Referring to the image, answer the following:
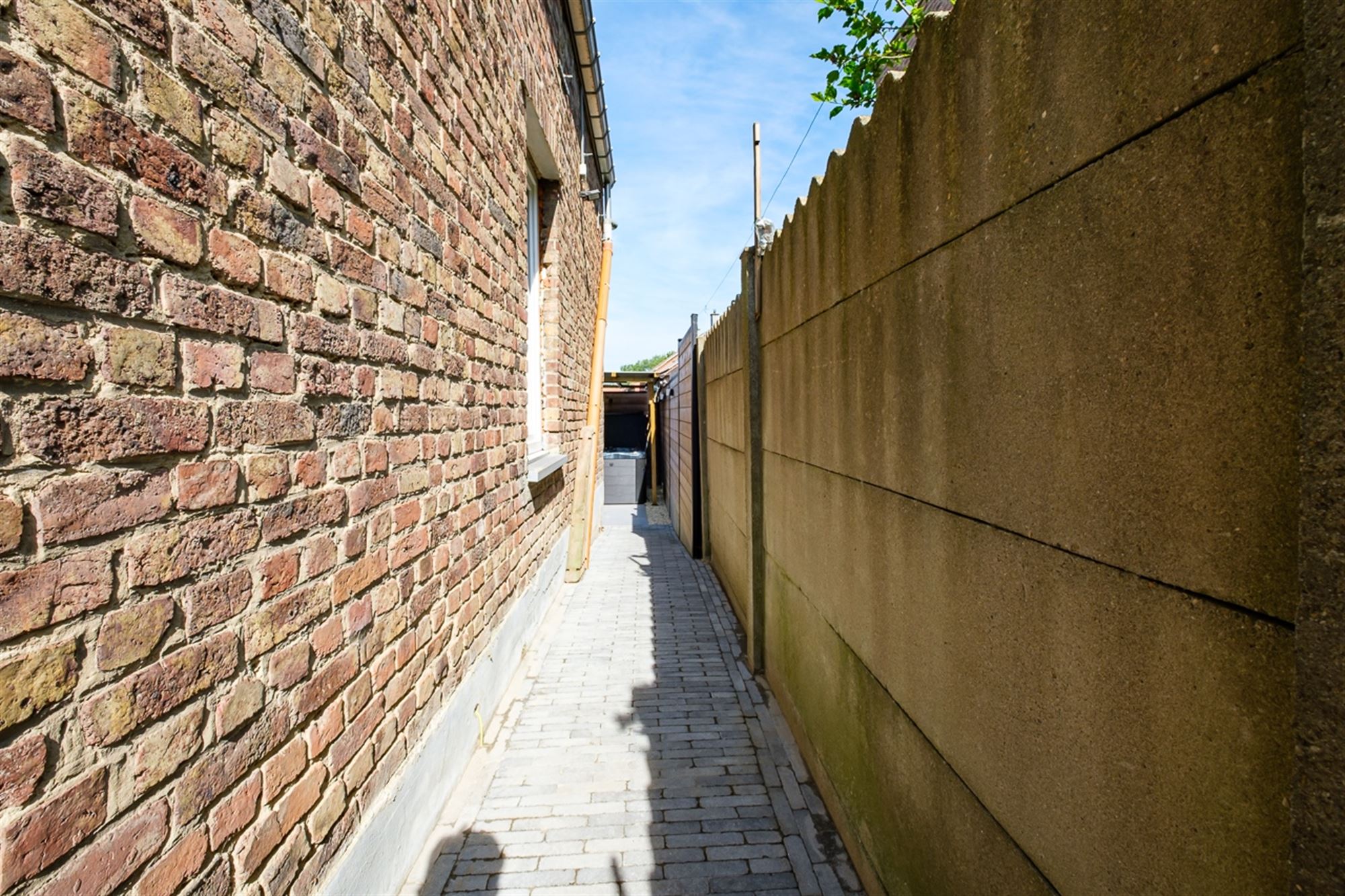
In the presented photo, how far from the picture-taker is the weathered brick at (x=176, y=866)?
1.23 metres

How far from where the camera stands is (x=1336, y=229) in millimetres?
621

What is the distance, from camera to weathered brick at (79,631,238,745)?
1.14m

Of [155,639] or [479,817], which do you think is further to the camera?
[479,817]

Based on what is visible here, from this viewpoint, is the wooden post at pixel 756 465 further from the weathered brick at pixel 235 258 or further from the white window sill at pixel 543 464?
the weathered brick at pixel 235 258

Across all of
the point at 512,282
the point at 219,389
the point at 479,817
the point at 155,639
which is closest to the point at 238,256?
the point at 219,389

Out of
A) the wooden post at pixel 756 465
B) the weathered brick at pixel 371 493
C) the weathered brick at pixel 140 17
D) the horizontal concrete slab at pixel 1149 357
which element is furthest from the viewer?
the wooden post at pixel 756 465

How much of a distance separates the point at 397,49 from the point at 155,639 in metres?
2.19

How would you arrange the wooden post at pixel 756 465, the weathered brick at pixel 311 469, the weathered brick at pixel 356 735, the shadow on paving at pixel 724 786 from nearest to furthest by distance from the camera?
the weathered brick at pixel 311 469 < the weathered brick at pixel 356 735 < the shadow on paving at pixel 724 786 < the wooden post at pixel 756 465

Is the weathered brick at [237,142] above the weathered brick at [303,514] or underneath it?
above

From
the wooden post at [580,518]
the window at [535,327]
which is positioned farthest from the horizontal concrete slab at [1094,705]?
the wooden post at [580,518]

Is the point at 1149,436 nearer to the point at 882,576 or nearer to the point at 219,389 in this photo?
the point at 882,576

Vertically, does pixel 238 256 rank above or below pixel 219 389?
above

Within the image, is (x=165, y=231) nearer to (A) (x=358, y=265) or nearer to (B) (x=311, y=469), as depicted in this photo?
(B) (x=311, y=469)

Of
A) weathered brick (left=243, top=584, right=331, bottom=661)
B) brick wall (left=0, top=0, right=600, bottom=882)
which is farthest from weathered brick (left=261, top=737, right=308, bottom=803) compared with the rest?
weathered brick (left=243, top=584, right=331, bottom=661)
